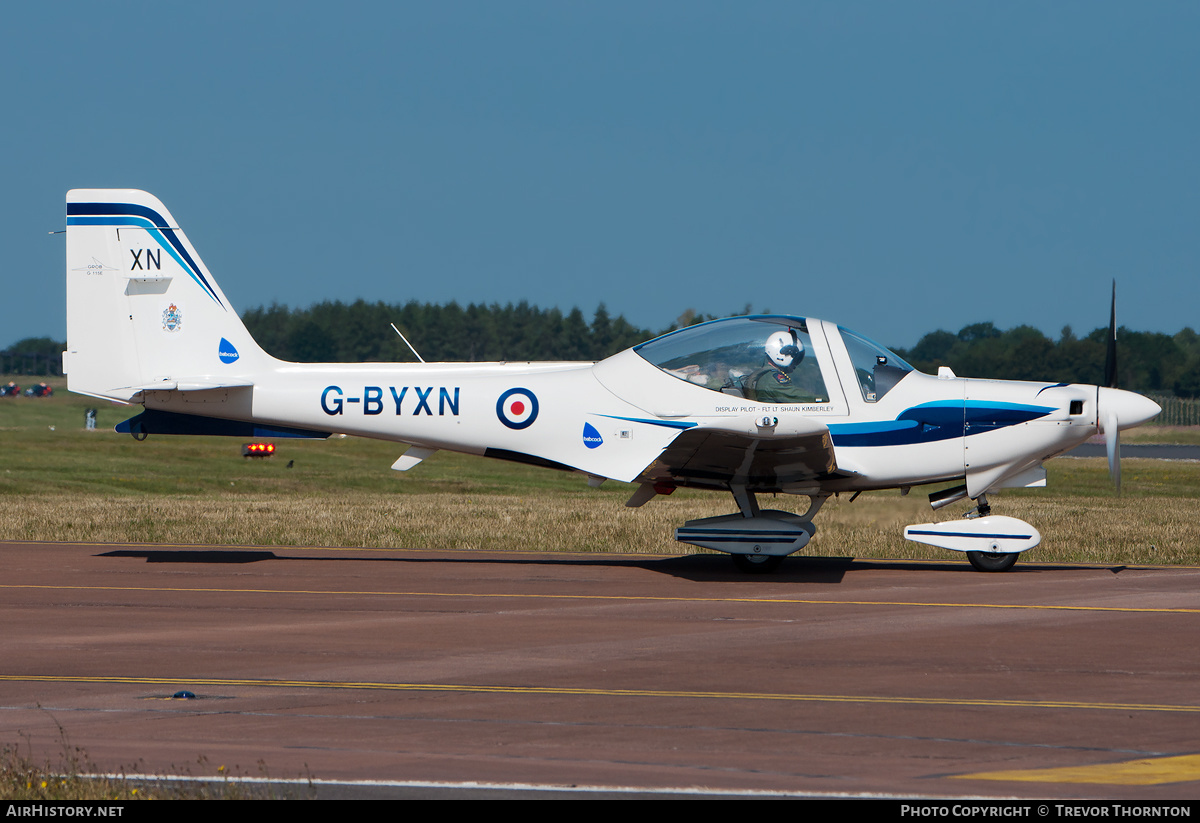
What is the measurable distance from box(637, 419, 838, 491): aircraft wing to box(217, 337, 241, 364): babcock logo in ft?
15.8

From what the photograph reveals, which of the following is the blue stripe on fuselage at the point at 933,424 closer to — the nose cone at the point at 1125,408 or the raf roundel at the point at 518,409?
the nose cone at the point at 1125,408

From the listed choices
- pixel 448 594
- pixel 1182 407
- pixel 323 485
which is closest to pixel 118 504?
pixel 323 485

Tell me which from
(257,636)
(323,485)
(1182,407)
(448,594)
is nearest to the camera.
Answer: (257,636)

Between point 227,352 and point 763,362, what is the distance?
6.01 m

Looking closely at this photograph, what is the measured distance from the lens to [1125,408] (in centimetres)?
1230

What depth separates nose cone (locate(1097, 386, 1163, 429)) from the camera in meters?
12.3

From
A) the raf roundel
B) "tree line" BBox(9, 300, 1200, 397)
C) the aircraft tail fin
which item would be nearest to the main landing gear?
the raf roundel

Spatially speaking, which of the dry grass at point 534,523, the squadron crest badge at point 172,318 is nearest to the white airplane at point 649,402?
the squadron crest badge at point 172,318

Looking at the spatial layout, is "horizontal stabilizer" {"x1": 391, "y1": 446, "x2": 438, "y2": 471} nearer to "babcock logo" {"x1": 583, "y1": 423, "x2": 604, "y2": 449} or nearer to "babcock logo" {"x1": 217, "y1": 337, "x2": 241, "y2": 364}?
"babcock logo" {"x1": 583, "y1": 423, "x2": 604, "y2": 449}

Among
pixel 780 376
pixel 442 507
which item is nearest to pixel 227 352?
pixel 780 376

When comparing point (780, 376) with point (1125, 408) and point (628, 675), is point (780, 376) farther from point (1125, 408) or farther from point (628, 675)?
point (628, 675)

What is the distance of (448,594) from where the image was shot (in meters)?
11.5
